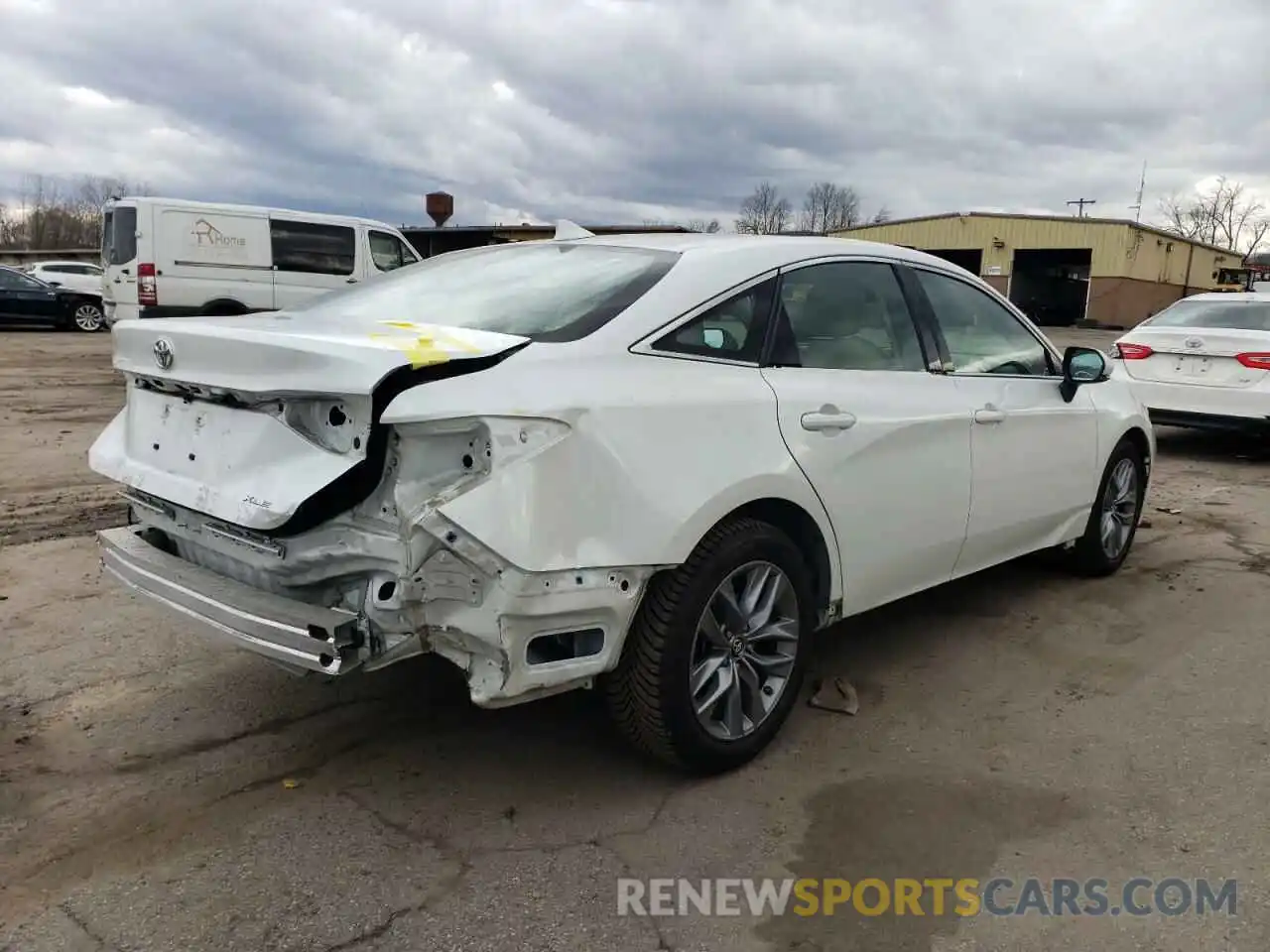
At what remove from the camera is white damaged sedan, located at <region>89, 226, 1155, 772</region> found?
2402 millimetres

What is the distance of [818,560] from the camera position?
326 cm

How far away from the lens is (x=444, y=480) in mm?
2381

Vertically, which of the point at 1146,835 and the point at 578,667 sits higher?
the point at 578,667

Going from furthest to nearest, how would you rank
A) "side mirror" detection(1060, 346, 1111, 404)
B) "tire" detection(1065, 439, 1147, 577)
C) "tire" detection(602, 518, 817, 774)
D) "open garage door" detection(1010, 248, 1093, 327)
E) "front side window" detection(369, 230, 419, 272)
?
"open garage door" detection(1010, 248, 1093, 327) → "front side window" detection(369, 230, 419, 272) → "tire" detection(1065, 439, 1147, 577) → "side mirror" detection(1060, 346, 1111, 404) → "tire" detection(602, 518, 817, 774)

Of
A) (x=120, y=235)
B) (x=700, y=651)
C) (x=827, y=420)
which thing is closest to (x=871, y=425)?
(x=827, y=420)

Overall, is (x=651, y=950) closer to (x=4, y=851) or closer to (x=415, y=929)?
(x=415, y=929)

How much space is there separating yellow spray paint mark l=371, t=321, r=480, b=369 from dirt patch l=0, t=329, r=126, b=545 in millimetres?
3853

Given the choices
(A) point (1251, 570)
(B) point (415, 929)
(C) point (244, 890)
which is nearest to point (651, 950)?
(B) point (415, 929)

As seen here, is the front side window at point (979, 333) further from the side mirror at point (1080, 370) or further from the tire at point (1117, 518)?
the tire at point (1117, 518)

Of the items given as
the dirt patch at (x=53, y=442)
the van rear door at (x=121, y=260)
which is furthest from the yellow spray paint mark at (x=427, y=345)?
the van rear door at (x=121, y=260)

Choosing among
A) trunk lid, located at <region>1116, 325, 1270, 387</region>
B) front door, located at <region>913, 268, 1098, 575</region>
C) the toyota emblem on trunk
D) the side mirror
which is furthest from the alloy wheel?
trunk lid, located at <region>1116, 325, 1270, 387</region>

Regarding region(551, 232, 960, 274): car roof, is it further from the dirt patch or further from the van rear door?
the van rear door

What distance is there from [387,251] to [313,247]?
129cm

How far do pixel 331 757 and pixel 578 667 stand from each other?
1.07m
